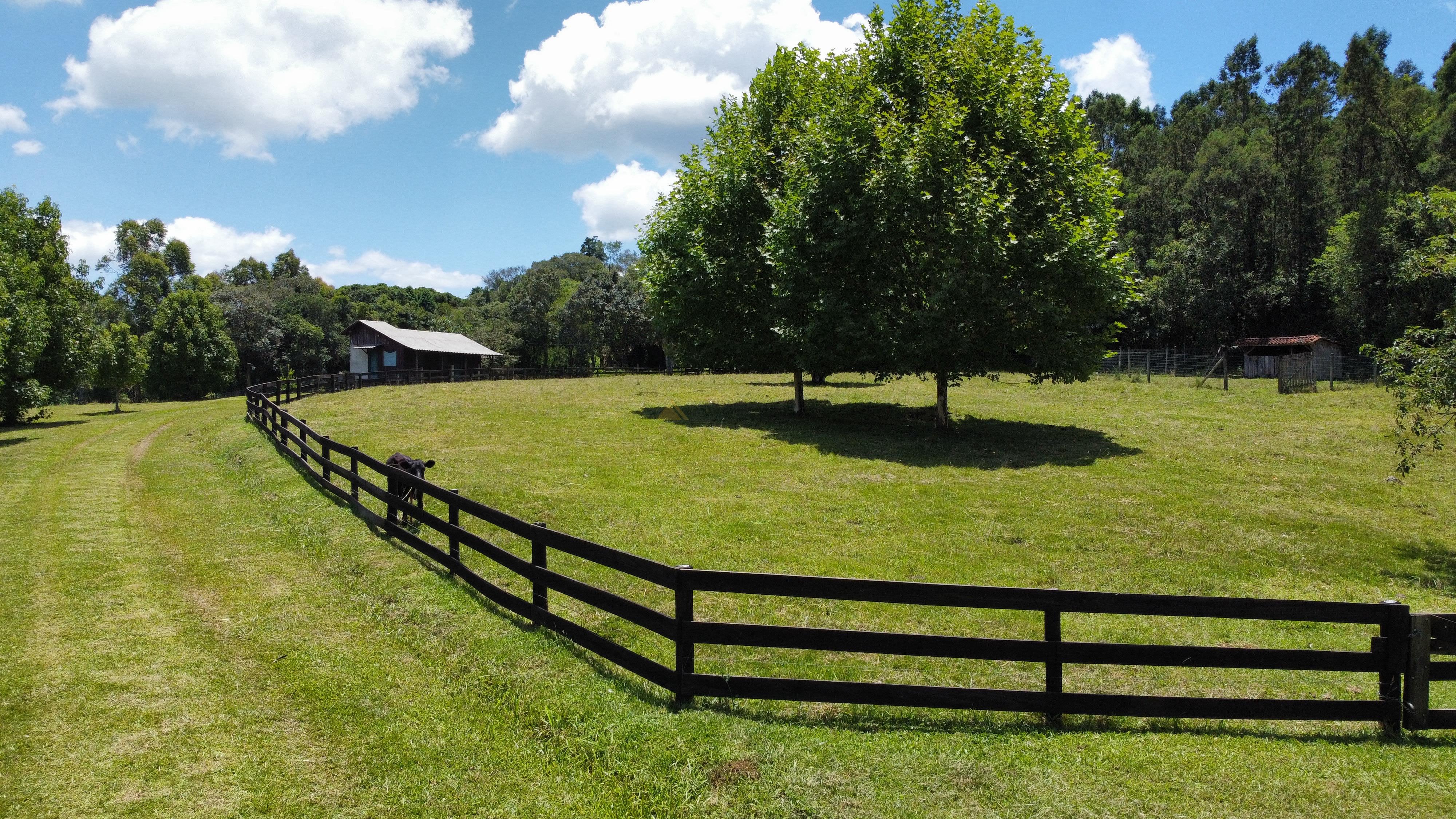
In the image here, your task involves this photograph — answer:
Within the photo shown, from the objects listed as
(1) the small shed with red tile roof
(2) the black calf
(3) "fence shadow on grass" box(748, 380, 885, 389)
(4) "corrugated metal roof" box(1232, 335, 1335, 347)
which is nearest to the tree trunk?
(3) "fence shadow on grass" box(748, 380, 885, 389)

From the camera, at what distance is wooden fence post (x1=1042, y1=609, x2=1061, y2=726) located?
665 centimetres

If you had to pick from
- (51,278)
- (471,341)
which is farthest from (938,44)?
(471,341)

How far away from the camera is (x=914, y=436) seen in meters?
25.7

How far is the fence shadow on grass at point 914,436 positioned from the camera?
72.2ft

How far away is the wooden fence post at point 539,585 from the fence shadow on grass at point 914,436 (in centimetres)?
1416


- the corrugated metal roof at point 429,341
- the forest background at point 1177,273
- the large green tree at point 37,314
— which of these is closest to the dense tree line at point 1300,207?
the forest background at point 1177,273

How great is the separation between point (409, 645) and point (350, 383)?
4310cm

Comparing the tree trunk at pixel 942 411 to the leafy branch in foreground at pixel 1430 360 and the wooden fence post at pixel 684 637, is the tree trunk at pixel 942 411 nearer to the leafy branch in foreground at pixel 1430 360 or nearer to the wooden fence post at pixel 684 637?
the leafy branch in foreground at pixel 1430 360

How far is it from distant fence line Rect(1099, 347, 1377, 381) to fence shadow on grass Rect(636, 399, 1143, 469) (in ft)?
68.0

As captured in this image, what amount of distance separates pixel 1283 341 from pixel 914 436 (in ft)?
162

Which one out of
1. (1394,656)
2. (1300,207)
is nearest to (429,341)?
(1394,656)

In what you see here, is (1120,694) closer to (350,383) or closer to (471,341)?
(350,383)

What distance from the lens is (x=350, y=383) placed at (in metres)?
46.8

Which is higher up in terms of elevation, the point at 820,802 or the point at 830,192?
the point at 830,192
